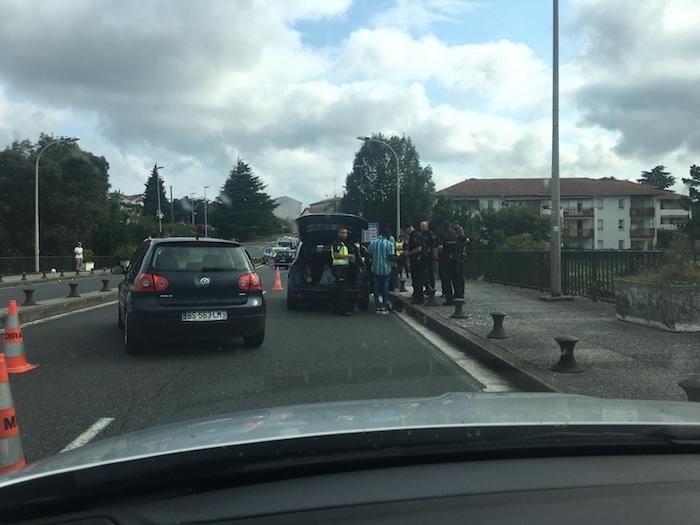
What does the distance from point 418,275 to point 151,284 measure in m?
7.20

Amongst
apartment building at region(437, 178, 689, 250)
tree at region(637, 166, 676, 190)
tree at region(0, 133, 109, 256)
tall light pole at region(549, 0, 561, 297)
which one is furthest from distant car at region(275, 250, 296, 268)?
tree at region(637, 166, 676, 190)

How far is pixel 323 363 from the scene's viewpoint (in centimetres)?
771

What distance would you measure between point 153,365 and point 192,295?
1061mm

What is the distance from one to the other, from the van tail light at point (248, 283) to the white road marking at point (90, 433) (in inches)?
134

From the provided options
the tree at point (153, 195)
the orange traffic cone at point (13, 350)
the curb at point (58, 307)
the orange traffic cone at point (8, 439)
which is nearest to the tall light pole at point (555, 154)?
the orange traffic cone at point (13, 350)

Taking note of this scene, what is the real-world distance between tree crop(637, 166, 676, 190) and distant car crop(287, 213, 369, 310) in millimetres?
129661

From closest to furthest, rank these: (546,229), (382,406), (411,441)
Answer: (411,441) → (382,406) → (546,229)

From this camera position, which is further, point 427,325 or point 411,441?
point 427,325

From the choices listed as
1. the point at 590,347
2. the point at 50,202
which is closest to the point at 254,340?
the point at 590,347

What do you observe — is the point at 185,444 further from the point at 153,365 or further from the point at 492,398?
the point at 153,365

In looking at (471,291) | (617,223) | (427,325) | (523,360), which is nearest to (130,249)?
(471,291)

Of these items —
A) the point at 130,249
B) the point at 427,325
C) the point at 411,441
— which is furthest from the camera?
the point at 130,249

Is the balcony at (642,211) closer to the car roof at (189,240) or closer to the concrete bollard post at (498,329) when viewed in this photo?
the concrete bollard post at (498,329)

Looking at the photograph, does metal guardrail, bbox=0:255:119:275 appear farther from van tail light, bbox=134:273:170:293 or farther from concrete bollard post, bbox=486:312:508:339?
concrete bollard post, bbox=486:312:508:339
